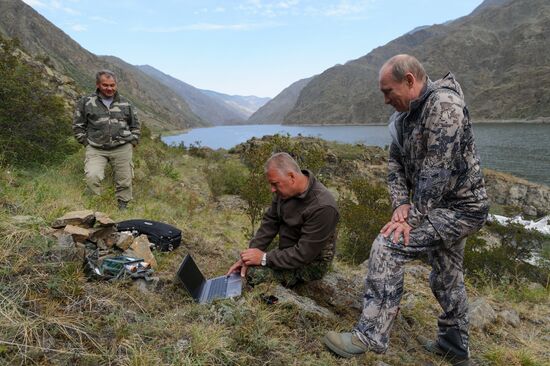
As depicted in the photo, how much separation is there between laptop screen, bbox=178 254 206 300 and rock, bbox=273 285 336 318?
675 mm

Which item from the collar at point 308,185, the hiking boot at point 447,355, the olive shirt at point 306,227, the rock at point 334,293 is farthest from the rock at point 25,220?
the hiking boot at point 447,355

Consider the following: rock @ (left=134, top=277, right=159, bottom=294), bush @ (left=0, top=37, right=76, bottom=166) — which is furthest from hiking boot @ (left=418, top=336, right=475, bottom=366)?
bush @ (left=0, top=37, right=76, bottom=166)

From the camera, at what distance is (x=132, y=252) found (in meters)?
3.99

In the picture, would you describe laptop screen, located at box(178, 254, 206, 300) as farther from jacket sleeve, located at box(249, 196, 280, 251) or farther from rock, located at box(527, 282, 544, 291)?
rock, located at box(527, 282, 544, 291)

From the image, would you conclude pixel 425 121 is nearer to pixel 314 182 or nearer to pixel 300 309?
pixel 314 182

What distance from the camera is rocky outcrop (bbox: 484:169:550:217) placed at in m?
25.0

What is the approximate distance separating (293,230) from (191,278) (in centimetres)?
96

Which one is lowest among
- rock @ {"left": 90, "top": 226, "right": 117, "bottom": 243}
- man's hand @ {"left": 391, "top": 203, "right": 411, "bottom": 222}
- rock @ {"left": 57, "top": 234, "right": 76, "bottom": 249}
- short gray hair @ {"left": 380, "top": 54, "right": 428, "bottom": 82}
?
rock @ {"left": 90, "top": 226, "right": 117, "bottom": 243}

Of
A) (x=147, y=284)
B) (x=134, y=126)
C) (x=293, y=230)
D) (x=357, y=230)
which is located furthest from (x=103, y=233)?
(x=357, y=230)

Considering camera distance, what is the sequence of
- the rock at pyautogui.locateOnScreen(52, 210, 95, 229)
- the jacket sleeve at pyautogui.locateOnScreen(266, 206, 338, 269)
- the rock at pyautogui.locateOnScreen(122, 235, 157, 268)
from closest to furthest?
the jacket sleeve at pyautogui.locateOnScreen(266, 206, 338, 269) → the rock at pyautogui.locateOnScreen(52, 210, 95, 229) → the rock at pyautogui.locateOnScreen(122, 235, 157, 268)

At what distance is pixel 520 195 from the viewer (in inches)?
1013

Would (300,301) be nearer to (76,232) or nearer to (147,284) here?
(147,284)

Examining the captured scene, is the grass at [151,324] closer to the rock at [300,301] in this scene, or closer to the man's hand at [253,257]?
the rock at [300,301]

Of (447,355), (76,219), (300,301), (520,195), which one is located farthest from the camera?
(520,195)
